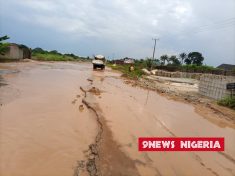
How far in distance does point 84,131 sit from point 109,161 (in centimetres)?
237

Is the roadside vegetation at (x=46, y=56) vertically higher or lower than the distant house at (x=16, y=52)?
lower

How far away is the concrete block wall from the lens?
717 inches

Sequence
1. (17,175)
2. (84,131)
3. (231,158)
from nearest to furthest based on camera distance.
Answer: (17,175) < (231,158) < (84,131)

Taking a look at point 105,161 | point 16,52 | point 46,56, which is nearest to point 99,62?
point 16,52

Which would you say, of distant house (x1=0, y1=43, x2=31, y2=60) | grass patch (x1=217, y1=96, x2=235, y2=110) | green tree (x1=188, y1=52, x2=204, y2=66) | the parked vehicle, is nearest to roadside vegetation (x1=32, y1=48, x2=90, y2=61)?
distant house (x1=0, y1=43, x2=31, y2=60)

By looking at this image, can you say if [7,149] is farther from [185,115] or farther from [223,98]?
[223,98]

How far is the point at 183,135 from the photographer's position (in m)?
8.73

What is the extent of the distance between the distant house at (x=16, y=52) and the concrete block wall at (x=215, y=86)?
26.5 m

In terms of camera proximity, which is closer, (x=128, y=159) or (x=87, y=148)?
(x=128, y=159)

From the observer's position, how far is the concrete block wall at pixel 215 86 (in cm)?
1820

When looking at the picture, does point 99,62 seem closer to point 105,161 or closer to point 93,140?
point 93,140

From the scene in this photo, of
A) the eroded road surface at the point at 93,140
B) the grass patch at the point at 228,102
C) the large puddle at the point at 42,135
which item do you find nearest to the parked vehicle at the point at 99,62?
the grass patch at the point at 228,102

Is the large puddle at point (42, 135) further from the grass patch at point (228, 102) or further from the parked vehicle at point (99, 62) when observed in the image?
the parked vehicle at point (99, 62)

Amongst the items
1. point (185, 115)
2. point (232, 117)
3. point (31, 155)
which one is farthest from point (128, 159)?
point (232, 117)
